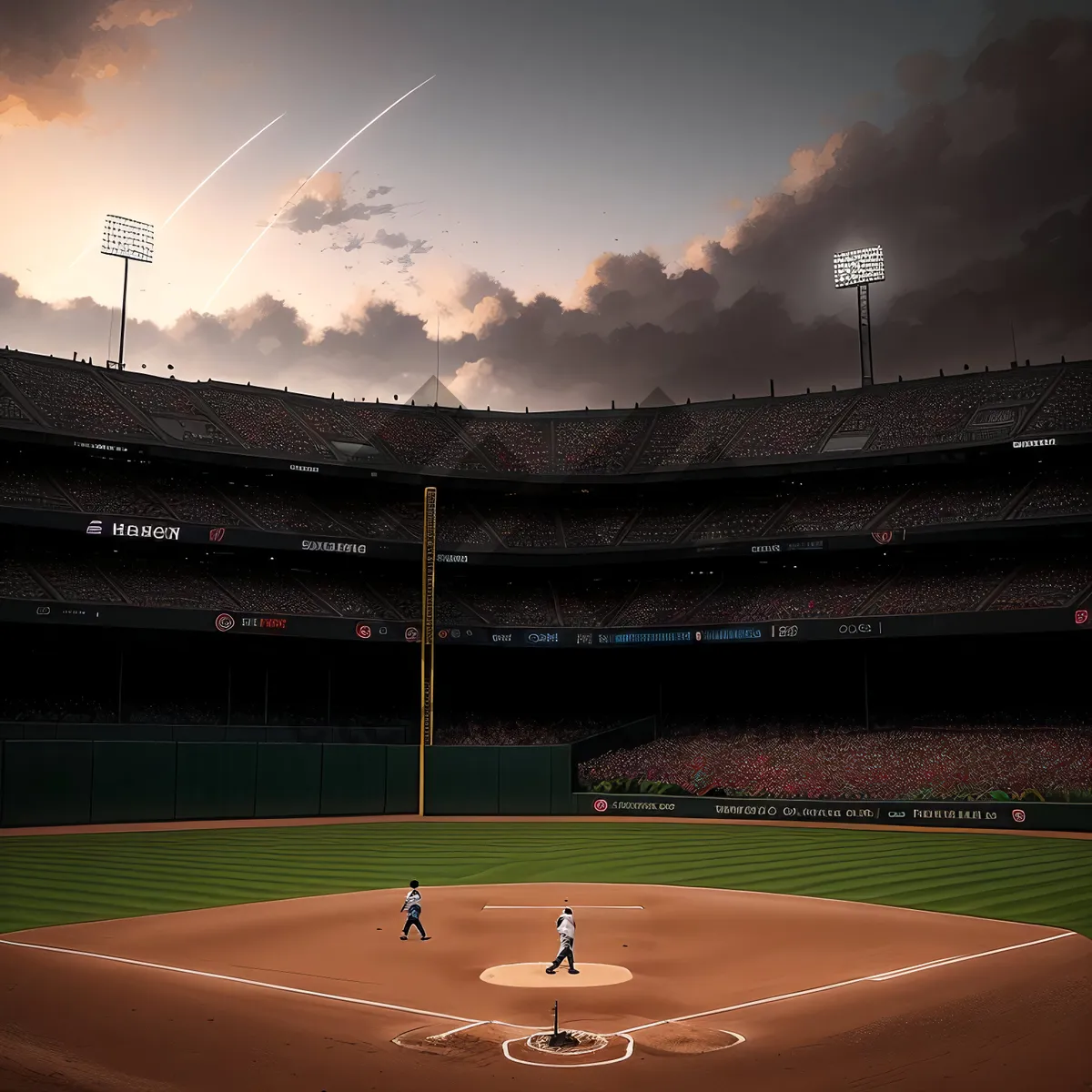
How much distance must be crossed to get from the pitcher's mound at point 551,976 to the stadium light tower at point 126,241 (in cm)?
5110

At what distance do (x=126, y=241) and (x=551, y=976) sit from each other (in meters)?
55.6

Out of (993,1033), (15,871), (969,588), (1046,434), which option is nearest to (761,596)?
(969,588)

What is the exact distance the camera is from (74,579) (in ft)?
146

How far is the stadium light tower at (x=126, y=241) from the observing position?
58844 millimetres

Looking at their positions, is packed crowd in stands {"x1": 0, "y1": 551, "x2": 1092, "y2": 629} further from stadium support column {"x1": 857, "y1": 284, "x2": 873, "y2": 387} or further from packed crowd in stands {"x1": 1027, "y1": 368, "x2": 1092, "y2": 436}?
stadium support column {"x1": 857, "y1": 284, "x2": 873, "y2": 387}

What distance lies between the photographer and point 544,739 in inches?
2015

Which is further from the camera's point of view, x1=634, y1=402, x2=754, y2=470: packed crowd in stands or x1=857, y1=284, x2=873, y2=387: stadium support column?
x1=857, y1=284, x2=873, y2=387: stadium support column

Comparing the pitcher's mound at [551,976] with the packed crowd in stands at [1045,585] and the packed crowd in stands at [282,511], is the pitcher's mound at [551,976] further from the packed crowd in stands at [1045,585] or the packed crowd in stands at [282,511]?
the packed crowd in stands at [282,511]

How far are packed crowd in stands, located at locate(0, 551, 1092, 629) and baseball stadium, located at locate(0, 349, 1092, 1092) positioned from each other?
0.79 ft

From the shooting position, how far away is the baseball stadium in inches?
491

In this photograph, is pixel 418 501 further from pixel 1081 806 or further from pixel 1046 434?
pixel 1081 806

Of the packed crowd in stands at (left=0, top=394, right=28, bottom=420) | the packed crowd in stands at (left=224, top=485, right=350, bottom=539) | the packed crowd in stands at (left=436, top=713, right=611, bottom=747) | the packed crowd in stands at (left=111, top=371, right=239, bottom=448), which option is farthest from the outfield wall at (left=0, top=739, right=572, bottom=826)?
the packed crowd in stands at (left=111, top=371, right=239, bottom=448)

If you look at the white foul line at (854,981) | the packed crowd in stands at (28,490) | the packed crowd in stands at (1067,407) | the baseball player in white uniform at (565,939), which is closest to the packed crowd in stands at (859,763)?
the packed crowd in stands at (1067,407)

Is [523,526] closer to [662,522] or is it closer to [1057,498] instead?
[662,522]
